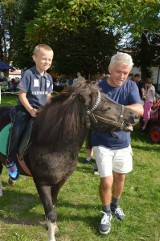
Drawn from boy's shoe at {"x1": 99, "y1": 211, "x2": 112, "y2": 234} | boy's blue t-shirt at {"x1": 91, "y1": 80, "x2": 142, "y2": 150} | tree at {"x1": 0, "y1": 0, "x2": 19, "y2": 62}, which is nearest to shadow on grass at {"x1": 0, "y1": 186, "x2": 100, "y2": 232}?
boy's shoe at {"x1": 99, "y1": 211, "x2": 112, "y2": 234}

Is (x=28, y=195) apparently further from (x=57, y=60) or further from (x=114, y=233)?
(x=57, y=60)

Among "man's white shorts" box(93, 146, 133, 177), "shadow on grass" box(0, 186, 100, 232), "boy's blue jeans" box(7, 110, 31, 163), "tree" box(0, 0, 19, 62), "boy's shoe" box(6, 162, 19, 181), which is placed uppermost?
"tree" box(0, 0, 19, 62)

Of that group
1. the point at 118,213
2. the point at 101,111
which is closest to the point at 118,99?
the point at 101,111

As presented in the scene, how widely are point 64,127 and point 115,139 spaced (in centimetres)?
76

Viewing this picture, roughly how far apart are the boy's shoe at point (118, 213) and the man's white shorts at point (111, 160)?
0.71 metres

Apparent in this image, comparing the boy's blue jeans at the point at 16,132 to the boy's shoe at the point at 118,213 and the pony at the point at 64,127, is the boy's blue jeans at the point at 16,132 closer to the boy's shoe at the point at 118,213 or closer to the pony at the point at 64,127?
the pony at the point at 64,127

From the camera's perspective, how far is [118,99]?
3.63 metres

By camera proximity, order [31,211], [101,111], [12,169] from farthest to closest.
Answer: [31,211]
[12,169]
[101,111]

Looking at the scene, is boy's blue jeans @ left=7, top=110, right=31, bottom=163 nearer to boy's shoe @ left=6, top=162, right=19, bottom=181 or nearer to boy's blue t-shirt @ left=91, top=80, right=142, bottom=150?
boy's shoe @ left=6, top=162, right=19, bottom=181

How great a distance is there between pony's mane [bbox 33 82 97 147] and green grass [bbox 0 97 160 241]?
1280 millimetres

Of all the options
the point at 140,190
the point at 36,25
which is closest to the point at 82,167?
the point at 140,190

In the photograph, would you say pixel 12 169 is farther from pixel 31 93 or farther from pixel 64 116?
pixel 64 116

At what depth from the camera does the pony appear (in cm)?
312

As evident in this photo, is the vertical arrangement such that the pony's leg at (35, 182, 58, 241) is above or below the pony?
below
